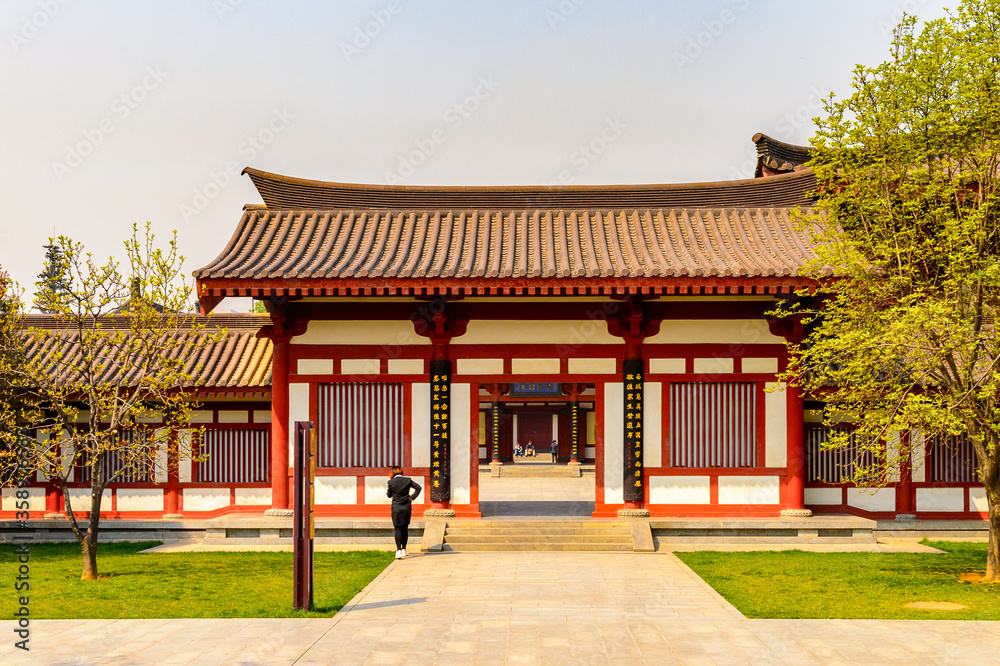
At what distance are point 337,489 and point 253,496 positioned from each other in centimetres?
258

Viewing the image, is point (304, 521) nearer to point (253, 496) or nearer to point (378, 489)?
point (378, 489)

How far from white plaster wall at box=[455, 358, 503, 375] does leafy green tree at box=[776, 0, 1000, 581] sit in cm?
628

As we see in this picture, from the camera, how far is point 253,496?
18.8 metres

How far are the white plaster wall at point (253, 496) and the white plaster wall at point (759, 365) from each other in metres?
10.0

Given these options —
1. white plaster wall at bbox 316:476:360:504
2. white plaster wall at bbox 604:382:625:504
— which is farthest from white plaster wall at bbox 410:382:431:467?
white plaster wall at bbox 604:382:625:504

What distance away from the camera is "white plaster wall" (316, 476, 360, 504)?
56.4 feet

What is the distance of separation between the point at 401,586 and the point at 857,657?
6.17 metres

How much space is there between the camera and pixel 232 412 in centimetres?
1898

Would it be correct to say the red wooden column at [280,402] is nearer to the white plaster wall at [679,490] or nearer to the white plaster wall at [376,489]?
the white plaster wall at [376,489]

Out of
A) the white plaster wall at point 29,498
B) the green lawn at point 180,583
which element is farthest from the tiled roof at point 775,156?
the white plaster wall at point 29,498

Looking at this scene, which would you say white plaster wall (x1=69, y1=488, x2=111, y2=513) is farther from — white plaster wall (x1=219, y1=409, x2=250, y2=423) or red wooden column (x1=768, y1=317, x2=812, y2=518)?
red wooden column (x1=768, y1=317, x2=812, y2=518)

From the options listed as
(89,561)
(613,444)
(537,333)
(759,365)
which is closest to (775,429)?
(759,365)

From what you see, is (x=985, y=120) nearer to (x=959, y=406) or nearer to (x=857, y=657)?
(x=959, y=406)

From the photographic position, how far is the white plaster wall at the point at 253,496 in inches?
736
